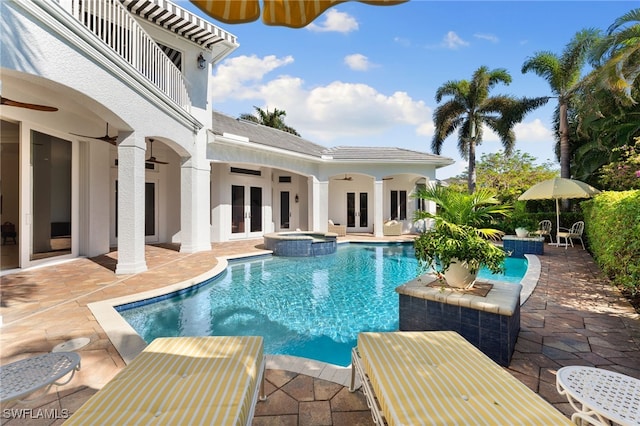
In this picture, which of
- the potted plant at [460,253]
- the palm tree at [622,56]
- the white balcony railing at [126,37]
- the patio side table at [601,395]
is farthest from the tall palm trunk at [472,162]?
the patio side table at [601,395]

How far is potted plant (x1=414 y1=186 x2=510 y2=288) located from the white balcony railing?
7.43 metres

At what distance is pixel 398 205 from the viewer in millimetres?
20016

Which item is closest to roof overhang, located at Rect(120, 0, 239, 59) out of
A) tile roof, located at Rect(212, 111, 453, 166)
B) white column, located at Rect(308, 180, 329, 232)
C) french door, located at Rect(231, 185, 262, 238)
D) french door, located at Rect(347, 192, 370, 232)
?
tile roof, located at Rect(212, 111, 453, 166)

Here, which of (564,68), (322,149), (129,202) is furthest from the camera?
(322,149)

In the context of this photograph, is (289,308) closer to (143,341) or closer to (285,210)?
(143,341)

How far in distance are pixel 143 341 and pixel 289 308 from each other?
9.40ft

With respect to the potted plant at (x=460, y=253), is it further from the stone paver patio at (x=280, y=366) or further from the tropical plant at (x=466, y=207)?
the stone paver patio at (x=280, y=366)

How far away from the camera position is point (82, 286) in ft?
20.3

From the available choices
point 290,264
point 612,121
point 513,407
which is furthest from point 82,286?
point 612,121

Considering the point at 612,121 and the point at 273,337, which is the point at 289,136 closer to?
the point at 273,337

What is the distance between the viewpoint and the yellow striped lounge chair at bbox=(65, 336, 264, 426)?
1774 mm

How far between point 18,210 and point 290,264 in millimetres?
7612

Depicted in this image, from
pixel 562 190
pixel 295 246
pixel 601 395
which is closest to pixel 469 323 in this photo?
pixel 601 395

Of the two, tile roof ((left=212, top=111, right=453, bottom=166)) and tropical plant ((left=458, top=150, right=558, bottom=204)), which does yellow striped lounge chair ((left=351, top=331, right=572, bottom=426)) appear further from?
tropical plant ((left=458, top=150, right=558, bottom=204))
